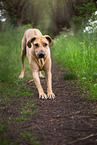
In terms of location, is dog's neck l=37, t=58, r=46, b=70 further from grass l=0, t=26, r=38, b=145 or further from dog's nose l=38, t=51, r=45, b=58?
grass l=0, t=26, r=38, b=145

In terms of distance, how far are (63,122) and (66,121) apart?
5 centimetres

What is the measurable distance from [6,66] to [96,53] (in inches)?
93.4

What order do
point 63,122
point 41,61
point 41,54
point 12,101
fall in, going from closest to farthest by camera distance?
1. point 63,122
2. point 12,101
3. point 41,54
4. point 41,61

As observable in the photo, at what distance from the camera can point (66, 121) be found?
2.29 m

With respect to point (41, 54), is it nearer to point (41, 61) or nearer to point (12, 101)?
point (41, 61)

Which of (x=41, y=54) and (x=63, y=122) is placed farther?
(x=41, y=54)

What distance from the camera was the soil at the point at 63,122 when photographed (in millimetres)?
1812

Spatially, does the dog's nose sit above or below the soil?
above

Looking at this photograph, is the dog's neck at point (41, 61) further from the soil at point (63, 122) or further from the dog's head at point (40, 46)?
the soil at point (63, 122)

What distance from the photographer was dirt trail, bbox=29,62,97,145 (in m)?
1.81

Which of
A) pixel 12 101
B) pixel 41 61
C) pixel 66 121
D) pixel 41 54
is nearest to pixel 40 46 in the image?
pixel 41 54

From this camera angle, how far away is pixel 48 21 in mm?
21469

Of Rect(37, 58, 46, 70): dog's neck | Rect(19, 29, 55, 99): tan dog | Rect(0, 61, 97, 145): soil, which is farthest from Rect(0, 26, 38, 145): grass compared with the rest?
Rect(37, 58, 46, 70): dog's neck

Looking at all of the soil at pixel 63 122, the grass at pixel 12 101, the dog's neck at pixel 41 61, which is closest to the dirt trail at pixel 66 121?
the soil at pixel 63 122
